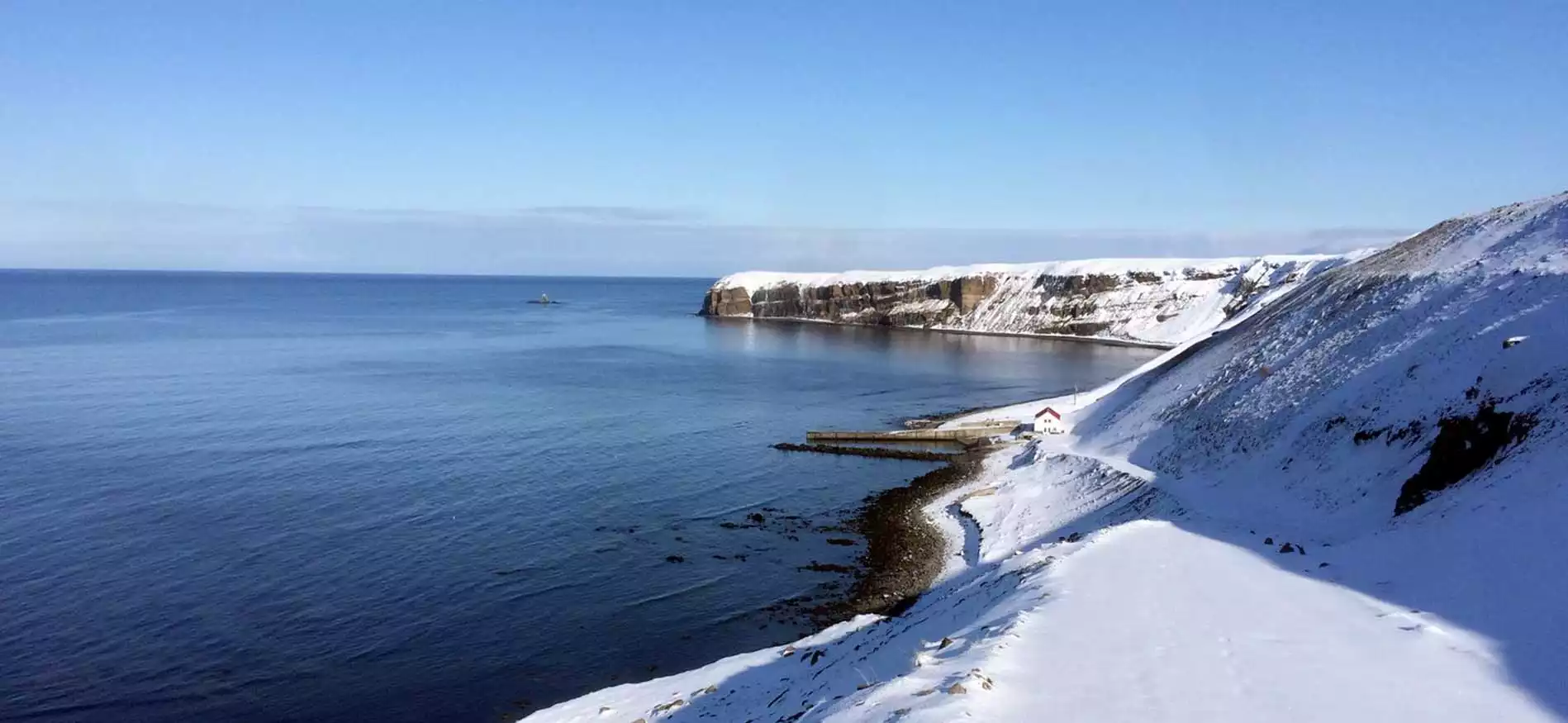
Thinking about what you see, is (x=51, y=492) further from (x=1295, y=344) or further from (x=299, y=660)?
(x=1295, y=344)

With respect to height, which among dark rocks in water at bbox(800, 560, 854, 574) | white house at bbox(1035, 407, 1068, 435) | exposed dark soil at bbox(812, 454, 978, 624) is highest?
white house at bbox(1035, 407, 1068, 435)

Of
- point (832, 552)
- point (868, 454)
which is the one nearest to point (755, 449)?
point (868, 454)

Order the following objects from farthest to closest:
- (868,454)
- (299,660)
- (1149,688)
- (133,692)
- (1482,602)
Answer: (868,454), (299,660), (133,692), (1482,602), (1149,688)

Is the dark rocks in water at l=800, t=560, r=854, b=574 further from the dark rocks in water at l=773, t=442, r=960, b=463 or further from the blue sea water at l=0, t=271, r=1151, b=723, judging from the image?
the dark rocks in water at l=773, t=442, r=960, b=463

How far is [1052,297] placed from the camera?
13450 centimetres

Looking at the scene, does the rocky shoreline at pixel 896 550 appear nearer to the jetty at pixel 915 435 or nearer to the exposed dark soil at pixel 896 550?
the exposed dark soil at pixel 896 550

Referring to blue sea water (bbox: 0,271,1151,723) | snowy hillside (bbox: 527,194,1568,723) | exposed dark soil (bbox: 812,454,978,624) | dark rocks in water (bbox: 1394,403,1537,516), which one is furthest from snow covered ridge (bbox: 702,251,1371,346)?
dark rocks in water (bbox: 1394,403,1537,516)

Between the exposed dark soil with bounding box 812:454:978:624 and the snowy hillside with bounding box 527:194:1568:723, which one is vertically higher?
the snowy hillside with bounding box 527:194:1568:723

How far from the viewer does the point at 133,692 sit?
21812 mm

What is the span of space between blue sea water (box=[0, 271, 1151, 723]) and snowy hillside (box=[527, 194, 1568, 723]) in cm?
526

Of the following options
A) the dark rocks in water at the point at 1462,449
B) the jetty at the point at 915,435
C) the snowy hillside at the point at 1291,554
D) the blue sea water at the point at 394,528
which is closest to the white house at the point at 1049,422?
the jetty at the point at 915,435

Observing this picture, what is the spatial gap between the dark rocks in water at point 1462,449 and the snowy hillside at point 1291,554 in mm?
76

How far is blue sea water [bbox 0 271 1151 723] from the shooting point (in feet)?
75.8

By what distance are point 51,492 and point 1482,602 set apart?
150 feet
